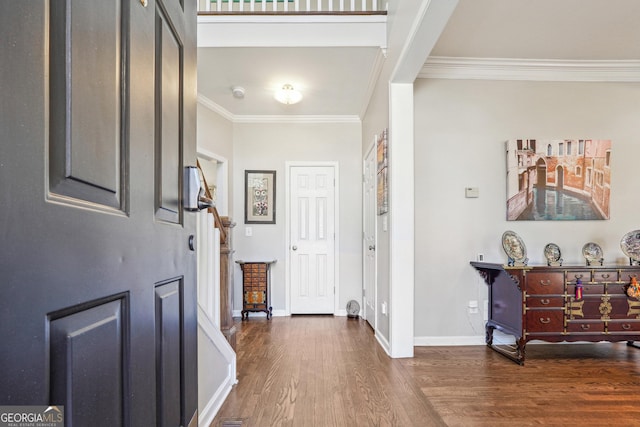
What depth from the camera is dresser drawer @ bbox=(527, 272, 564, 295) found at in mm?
2875

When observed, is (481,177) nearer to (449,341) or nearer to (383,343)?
(449,341)

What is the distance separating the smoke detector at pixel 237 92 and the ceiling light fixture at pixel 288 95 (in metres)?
0.38

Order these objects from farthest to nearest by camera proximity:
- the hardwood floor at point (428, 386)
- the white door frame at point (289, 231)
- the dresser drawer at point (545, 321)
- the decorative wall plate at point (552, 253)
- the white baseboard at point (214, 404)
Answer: the white door frame at point (289, 231) → the decorative wall plate at point (552, 253) → the dresser drawer at point (545, 321) → the hardwood floor at point (428, 386) → the white baseboard at point (214, 404)

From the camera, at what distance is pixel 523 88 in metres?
3.44

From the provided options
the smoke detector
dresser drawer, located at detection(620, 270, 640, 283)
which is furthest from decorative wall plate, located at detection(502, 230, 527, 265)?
the smoke detector

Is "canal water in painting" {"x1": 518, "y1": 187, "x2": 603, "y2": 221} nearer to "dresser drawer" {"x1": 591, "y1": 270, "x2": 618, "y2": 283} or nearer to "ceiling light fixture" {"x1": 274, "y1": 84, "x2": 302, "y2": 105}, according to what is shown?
"dresser drawer" {"x1": 591, "y1": 270, "x2": 618, "y2": 283}

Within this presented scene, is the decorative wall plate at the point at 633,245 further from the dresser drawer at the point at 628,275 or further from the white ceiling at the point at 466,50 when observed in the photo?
the white ceiling at the point at 466,50

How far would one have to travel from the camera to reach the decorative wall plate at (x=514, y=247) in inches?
124

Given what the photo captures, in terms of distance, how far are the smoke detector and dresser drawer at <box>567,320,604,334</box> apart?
379 centimetres

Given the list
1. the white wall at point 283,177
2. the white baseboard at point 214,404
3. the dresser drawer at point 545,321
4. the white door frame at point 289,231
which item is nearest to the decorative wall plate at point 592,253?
the dresser drawer at point 545,321

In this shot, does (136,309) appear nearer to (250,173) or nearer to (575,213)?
(575,213)

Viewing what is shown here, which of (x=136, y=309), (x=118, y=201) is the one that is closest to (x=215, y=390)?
(x=136, y=309)

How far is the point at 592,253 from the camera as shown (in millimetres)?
3152

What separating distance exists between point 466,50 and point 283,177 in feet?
8.38
